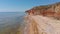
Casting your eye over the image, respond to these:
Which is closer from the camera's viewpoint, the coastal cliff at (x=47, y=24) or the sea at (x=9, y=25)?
the coastal cliff at (x=47, y=24)

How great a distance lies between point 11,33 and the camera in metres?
13.7

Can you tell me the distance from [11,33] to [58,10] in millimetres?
5653

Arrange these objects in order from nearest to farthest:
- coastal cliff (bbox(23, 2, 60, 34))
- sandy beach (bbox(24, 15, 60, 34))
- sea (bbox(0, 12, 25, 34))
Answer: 1. sandy beach (bbox(24, 15, 60, 34))
2. coastal cliff (bbox(23, 2, 60, 34))
3. sea (bbox(0, 12, 25, 34))

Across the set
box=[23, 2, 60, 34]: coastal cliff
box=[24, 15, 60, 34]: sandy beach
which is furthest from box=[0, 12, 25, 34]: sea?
box=[24, 15, 60, 34]: sandy beach

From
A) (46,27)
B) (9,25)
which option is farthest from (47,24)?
(9,25)

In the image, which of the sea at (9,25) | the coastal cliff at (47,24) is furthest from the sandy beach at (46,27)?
the sea at (9,25)

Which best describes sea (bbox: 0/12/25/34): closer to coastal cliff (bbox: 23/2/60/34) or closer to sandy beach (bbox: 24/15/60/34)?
coastal cliff (bbox: 23/2/60/34)

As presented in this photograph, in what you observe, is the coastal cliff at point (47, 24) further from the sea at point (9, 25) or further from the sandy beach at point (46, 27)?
the sea at point (9, 25)

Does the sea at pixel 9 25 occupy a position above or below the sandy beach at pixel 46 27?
below

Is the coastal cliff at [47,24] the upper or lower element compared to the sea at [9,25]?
upper

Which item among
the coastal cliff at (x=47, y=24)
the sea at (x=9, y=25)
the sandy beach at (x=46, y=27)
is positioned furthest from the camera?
the sea at (x=9, y=25)

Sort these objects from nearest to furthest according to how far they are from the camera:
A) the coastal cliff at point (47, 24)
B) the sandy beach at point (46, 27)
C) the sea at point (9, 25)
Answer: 1. the sandy beach at point (46, 27)
2. the coastal cliff at point (47, 24)
3. the sea at point (9, 25)

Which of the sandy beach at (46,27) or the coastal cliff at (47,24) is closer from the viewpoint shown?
the sandy beach at (46,27)

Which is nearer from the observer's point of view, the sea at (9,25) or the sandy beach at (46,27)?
the sandy beach at (46,27)
